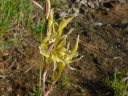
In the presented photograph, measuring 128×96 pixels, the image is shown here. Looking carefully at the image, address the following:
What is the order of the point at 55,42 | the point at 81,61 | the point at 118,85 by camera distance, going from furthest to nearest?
the point at 81,61 < the point at 118,85 < the point at 55,42

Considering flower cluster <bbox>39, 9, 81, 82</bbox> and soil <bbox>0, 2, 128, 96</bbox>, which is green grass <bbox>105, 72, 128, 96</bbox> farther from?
flower cluster <bbox>39, 9, 81, 82</bbox>

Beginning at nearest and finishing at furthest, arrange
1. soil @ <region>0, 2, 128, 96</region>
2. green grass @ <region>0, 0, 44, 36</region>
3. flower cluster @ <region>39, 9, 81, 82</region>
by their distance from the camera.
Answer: flower cluster @ <region>39, 9, 81, 82</region>, soil @ <region>0, 2, 128, 96</region>, green grass @ <region>0, 0, 44, 36</region>

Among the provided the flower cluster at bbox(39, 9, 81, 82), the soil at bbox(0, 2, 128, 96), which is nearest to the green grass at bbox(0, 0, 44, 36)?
the soil at bbox(0, 2, 128, 96)

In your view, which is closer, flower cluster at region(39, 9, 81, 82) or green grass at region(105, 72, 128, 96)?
flower cluster at region(39, 9, 81, 82)

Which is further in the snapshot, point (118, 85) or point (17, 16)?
point (17, 16)

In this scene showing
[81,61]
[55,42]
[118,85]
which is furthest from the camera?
[81,61]

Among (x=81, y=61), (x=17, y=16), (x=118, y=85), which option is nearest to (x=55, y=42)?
(x=118, y=85)

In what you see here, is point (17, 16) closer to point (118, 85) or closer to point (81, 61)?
point (81, 61)

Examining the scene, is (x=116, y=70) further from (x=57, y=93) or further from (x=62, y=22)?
(x=62, y=22)

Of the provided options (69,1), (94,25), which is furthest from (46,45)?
(69,1)

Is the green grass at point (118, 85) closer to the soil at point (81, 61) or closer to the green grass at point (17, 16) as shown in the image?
the soil at point (81, 61)
